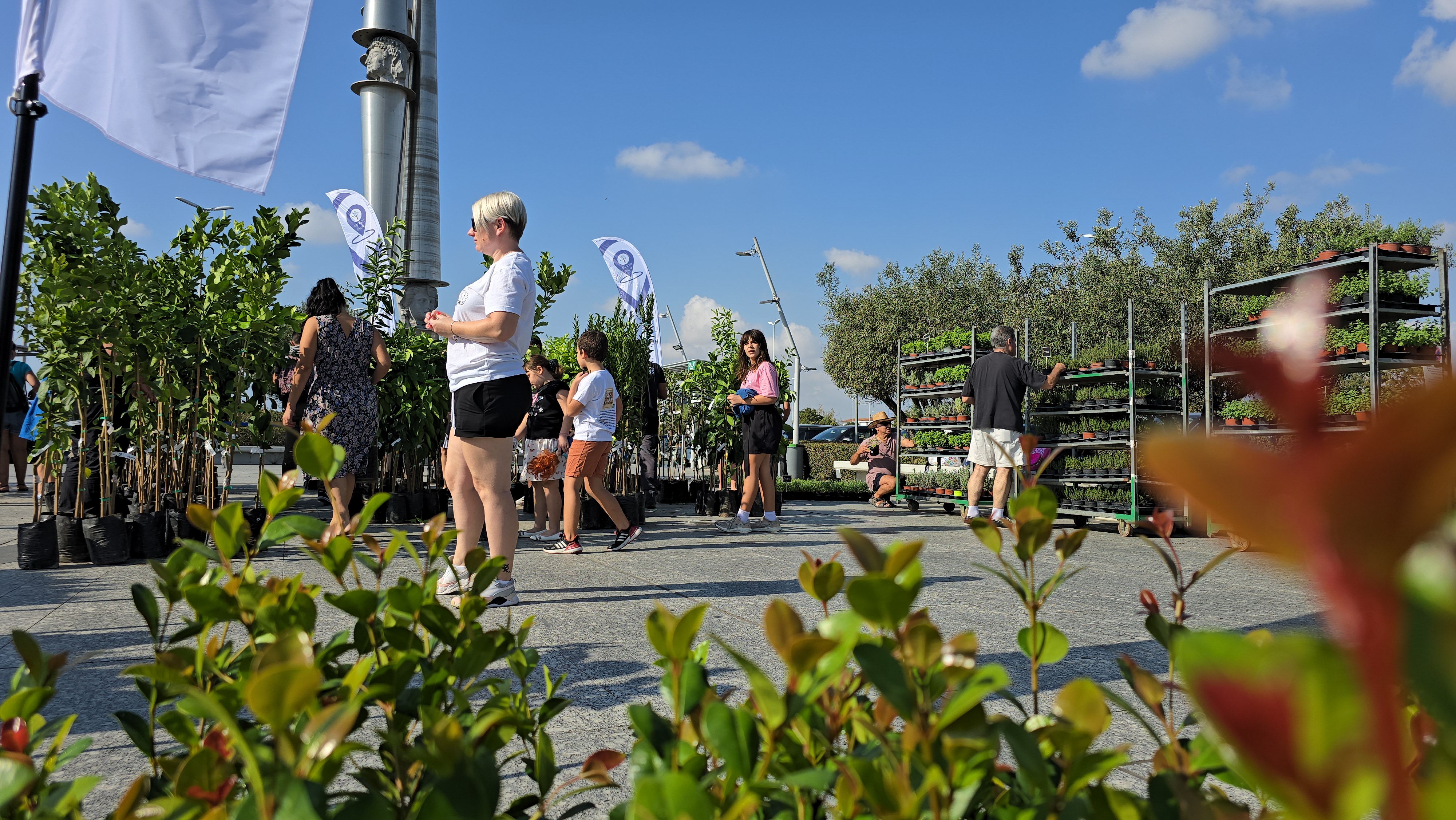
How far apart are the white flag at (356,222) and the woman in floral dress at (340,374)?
390 cm

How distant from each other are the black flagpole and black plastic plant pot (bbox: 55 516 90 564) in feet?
13.3

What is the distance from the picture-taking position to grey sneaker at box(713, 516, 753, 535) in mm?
7664

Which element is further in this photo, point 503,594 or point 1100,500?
point 1100,500

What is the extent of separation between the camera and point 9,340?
1625 millimetres

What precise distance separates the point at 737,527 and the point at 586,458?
6.15 ft

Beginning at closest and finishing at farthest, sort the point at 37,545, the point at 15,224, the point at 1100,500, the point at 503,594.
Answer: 1. the point at 15,224
2. the point at 503,594
3. the point at 37,545
4. the point at 1100,500

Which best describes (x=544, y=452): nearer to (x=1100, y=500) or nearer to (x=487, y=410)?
(x=487, y=410)

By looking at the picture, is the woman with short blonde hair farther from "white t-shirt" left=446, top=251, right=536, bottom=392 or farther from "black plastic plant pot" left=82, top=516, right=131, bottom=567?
"black plastic plant pot" left=82, top=516, right=131, bottom=567

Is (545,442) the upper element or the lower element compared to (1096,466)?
upper

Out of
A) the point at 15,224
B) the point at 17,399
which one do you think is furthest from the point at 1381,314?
the point at 17,399

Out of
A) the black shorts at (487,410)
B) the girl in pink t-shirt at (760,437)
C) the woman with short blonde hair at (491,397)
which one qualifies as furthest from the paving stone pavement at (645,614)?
the black shorts at (487,410)

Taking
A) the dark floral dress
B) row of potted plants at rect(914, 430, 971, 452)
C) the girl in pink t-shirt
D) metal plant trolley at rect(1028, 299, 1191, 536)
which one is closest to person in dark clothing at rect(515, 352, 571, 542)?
the dark floral dress

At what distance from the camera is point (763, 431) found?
300 inches

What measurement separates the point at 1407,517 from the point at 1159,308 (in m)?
31.7
